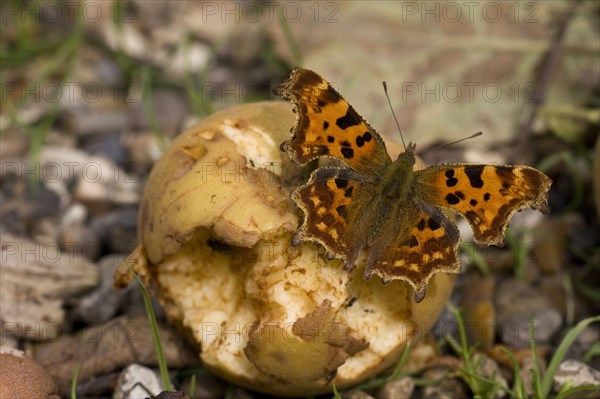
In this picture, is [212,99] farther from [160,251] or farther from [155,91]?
[160,251]

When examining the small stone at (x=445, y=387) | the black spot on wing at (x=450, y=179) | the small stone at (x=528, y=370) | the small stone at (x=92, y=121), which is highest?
the black spot on wing at (x=450, y=179)

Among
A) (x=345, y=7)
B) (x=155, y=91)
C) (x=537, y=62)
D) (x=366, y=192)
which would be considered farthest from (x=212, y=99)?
(x=366, y=192)

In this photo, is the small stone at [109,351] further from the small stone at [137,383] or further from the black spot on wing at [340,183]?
the black spot on wing at [340,183]

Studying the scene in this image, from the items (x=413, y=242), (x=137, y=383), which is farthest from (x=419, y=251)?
(x=137, y=383)

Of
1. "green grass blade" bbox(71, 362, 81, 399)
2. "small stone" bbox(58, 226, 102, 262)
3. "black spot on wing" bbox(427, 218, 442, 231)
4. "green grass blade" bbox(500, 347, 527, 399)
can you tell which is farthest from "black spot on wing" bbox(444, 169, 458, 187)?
"small stone" bbox(58, 226, 102, 262)

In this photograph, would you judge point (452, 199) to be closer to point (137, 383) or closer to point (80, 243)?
point (137, 383)

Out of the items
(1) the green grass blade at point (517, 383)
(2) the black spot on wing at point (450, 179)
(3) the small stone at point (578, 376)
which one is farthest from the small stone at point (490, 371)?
(2) the black spot on wing at point (450, 179)

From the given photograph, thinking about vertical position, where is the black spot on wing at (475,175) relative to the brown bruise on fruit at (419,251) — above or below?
above

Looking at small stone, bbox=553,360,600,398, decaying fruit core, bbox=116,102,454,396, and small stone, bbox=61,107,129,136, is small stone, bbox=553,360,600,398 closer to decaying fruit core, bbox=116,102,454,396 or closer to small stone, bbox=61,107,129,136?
decaying fruit core, bbox=116,102,454,396
